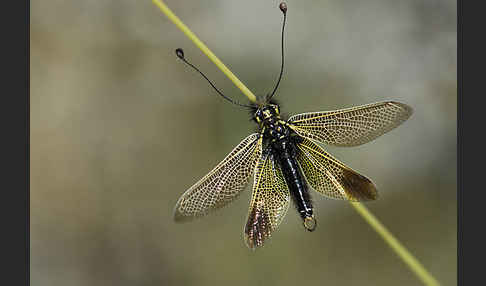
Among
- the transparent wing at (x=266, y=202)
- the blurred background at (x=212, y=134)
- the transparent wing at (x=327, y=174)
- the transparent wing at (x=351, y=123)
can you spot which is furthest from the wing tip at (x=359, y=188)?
the blurred background at (x=212, y=134)

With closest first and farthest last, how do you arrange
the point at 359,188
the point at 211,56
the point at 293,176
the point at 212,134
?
the point at 211,56 → the point at 359,188 → the point at 293,176 → the point at 212,134

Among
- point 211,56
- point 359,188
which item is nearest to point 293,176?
point 359,188

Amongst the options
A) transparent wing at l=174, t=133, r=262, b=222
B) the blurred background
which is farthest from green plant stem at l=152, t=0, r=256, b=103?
the blurred background

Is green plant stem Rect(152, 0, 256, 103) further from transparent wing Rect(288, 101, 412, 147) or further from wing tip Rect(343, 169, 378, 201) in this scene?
wing tip Rect(343, 169, 378, 201)

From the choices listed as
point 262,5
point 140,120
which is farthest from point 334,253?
point 262,5

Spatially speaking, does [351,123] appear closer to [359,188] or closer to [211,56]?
[359,188]

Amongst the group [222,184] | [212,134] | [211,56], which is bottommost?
[222,184]
